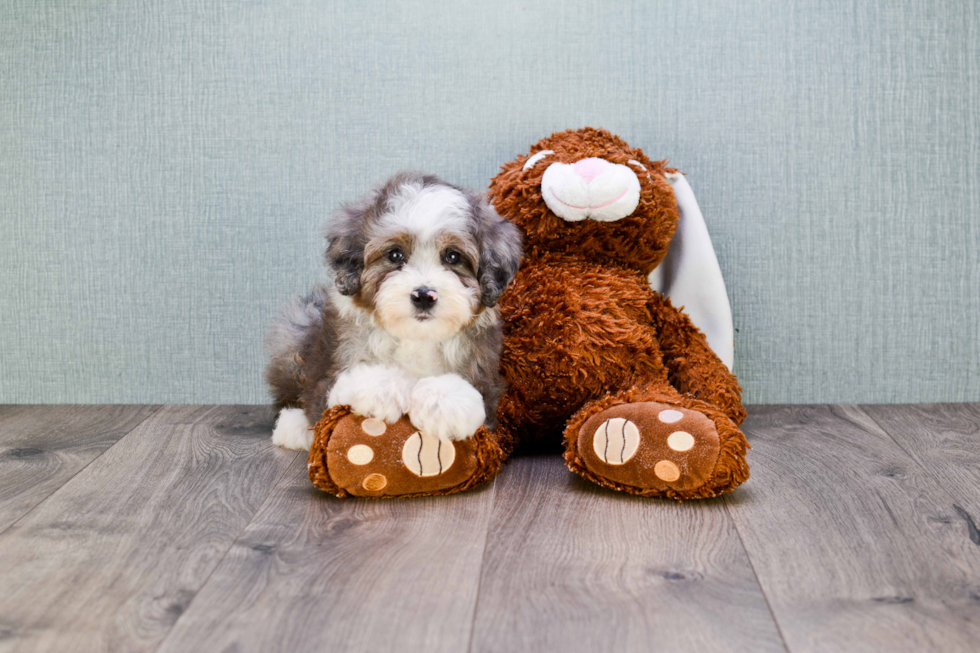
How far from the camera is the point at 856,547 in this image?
1.33 metres

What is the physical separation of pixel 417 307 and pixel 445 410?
20 cm

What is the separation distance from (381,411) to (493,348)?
0.92ft

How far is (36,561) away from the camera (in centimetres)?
129

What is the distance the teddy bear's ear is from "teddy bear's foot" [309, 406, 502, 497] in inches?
30.1

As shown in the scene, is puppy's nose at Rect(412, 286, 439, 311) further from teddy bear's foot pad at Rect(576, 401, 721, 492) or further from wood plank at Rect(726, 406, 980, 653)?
wood plank at Rect(726, 406, 980, 653)

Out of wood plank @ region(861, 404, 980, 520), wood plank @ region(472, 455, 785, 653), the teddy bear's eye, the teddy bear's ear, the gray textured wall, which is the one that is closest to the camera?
wood plank @ region(472, 455, 785, 653)

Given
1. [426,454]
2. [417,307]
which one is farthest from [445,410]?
[417,307]

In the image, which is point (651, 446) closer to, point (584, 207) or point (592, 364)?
point (592, 364)

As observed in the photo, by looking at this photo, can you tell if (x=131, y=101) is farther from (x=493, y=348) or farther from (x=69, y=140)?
(x=493, y=348)

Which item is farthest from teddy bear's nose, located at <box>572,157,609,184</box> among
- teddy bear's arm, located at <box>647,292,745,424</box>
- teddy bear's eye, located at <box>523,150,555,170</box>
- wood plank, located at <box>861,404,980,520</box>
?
wood plank, located at <box>861,404,980,520</box>

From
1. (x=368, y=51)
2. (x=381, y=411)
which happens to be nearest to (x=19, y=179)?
(x=368, y=51)

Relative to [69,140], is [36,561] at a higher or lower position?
lower

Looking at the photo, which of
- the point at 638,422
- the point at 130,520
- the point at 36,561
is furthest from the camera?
the point at 638,422

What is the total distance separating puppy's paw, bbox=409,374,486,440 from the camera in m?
1.53
